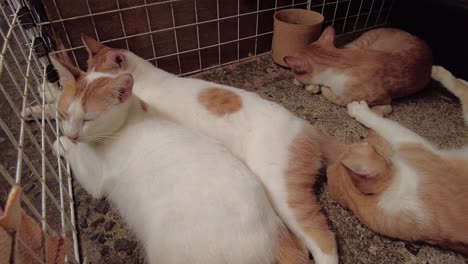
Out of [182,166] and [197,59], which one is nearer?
[182,166]

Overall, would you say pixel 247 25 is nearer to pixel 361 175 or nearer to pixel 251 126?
pixel 251 126

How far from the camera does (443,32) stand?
65.7 inches

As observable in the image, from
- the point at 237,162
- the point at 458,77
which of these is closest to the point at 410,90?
the point at 458,77

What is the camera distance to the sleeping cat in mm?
917

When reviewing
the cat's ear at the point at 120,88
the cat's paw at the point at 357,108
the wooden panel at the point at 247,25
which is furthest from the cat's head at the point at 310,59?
the cat's ear at the point at 120,88

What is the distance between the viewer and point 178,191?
86cm

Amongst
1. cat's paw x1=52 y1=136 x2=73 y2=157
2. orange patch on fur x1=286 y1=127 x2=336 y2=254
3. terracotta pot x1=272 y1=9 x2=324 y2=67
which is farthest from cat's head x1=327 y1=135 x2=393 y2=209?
cat's paw x1=52 y1=136 x2=73 y2=157

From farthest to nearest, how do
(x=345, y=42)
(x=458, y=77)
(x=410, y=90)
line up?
(x=345, y=42), (x=458, y=77), (x=410, y=90)

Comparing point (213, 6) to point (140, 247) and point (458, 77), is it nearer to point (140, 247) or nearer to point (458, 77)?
point (140, 247)

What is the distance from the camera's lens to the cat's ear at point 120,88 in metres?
0.95

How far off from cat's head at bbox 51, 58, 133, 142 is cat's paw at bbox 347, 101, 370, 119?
1.06m

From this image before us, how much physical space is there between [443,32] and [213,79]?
130 cm

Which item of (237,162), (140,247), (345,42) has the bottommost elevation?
(140,247)

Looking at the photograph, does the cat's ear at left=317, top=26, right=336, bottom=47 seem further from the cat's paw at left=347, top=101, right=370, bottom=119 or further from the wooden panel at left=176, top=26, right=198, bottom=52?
the wooden panel at left=176, top=26, right=198, bottom=52
